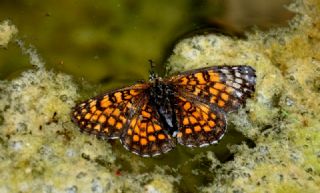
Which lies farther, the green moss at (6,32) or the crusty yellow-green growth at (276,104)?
the green moss at (6,32)

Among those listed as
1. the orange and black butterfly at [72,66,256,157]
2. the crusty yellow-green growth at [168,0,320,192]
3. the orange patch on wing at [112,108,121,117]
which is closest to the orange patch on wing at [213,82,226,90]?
the orange and black butterfly at [72,66,256,157]

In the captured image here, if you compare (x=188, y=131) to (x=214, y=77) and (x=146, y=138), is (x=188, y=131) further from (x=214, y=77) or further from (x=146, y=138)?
(x=214, y=77)

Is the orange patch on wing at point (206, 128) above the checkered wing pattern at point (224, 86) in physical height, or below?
below

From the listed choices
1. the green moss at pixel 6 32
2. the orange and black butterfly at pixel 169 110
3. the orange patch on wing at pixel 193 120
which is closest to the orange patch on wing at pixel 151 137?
the orange and black butterfly at pixel 169 110

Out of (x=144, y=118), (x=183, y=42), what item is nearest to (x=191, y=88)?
(x=144, y=118)

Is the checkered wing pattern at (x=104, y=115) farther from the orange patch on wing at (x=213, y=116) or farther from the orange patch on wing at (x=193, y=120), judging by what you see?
the orange patch on wing at (x=213, y=116)

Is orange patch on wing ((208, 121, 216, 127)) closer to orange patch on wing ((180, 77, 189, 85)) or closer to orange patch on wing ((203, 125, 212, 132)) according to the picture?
orange patch on wing ((203, 125, 212, 132))
